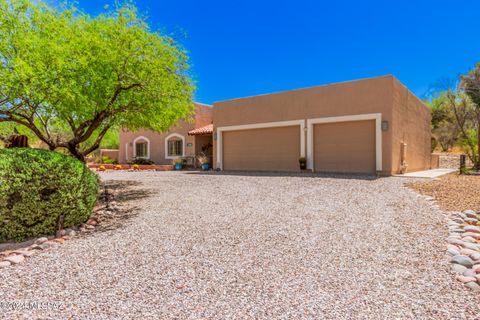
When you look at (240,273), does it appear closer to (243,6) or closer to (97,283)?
(97,283)

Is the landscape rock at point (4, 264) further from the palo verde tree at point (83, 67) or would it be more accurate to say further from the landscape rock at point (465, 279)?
the landscape rock at point (465, 279)

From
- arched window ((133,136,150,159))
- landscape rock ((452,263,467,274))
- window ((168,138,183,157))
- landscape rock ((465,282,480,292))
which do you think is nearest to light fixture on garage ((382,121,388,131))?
landscape rock ((452,263,467,274))

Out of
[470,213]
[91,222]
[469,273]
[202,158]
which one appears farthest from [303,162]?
[469,273]

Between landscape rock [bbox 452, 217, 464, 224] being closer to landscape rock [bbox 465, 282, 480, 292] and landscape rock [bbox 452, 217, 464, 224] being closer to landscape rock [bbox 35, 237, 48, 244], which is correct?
landscape rock [bbox 465, 282, 480, 292]

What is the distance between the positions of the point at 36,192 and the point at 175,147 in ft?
66.2

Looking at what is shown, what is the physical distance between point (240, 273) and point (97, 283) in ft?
5.35

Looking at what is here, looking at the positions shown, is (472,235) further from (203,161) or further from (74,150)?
(203,161)

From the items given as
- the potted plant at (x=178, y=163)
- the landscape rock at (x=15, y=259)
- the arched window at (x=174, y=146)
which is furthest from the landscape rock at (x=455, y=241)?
the arched window at (x=174, y=146)

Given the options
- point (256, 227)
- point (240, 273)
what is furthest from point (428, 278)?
point (256, 227)

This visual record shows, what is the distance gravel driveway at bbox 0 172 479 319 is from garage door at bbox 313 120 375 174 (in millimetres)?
7901

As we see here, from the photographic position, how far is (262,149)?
17125mm

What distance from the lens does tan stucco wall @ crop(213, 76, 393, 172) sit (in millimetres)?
13195

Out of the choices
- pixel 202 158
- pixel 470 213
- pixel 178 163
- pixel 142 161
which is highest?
pixel 202 158

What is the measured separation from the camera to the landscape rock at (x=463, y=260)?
11.2 feet
